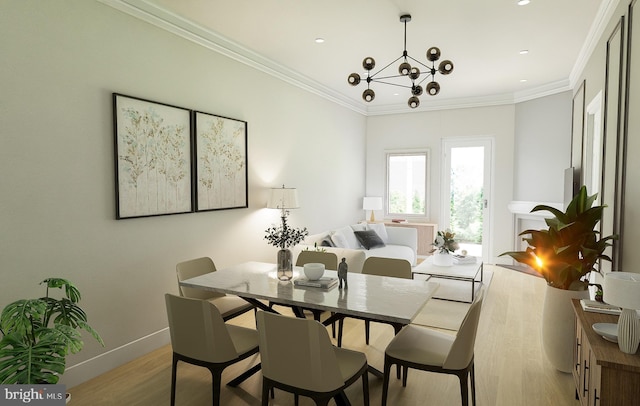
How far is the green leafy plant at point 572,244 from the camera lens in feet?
9.29

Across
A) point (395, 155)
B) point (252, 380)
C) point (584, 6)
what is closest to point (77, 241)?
point (252, 380)

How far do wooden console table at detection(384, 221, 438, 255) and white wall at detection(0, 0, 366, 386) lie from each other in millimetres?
3831

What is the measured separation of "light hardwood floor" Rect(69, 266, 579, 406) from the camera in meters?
2.75

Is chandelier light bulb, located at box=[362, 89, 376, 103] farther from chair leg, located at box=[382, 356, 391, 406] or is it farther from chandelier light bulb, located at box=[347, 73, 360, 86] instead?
chair leg, located at box=[382, 356, 391, 406]

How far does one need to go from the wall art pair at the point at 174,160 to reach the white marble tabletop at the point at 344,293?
92cm

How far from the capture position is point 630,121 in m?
2.71

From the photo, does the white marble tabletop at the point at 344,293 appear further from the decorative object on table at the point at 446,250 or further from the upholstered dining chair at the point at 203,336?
the decorative object on table at the point at 446,250

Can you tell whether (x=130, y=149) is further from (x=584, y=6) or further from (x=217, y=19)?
(x=584, y=6)

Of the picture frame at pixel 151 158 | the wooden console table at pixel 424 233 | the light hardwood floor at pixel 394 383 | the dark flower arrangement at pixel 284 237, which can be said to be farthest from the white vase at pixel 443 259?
the picture frame at pixel 151 158

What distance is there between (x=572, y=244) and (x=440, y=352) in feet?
4.34

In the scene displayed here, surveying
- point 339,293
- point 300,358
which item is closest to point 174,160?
Answer: point 339,293

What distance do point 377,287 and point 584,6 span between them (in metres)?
3.06

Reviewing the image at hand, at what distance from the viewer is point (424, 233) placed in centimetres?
747

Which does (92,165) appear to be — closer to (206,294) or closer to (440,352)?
(206,294)
